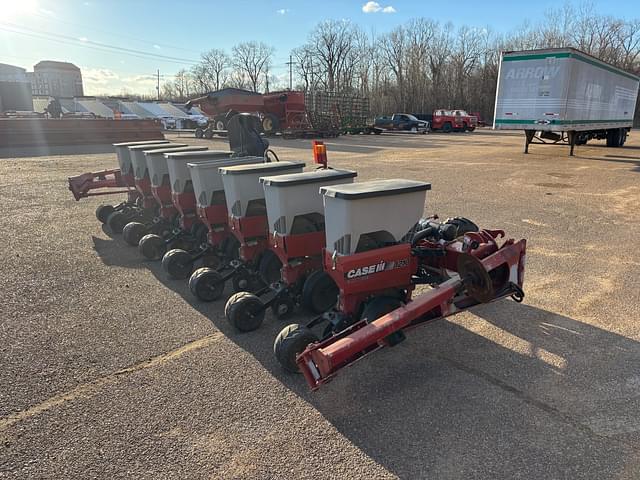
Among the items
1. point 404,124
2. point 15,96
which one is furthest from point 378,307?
point 15,96

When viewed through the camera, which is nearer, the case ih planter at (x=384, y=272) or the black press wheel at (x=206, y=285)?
the case ih planter at (x=384, y=272)

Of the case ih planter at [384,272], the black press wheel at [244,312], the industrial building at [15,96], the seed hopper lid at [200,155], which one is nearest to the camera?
the case ih planter at [384,272]

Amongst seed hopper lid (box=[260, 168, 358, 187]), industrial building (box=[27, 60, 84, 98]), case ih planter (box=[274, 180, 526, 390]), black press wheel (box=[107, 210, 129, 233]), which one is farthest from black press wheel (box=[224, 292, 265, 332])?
industrial building (box=[27, 60, 84, 98])

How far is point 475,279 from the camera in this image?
11.0ft

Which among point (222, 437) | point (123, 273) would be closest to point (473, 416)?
point (222, 437)

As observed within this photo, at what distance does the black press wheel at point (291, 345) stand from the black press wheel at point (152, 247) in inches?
122

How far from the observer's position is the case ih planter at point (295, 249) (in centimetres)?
379

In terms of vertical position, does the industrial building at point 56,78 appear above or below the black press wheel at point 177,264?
above

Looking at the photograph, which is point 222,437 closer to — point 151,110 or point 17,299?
point 17,299

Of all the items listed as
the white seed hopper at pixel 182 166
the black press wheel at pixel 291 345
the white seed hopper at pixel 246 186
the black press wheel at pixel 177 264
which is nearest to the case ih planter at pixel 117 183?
the white seed hopper at pixel 182 166

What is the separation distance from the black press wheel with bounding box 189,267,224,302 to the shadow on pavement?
42 cm

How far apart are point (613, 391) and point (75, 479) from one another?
10.6 feet

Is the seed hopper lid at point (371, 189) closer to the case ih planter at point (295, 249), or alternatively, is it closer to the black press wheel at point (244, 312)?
the case ih planter at point (295, 249)

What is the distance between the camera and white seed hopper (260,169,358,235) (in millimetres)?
3804
